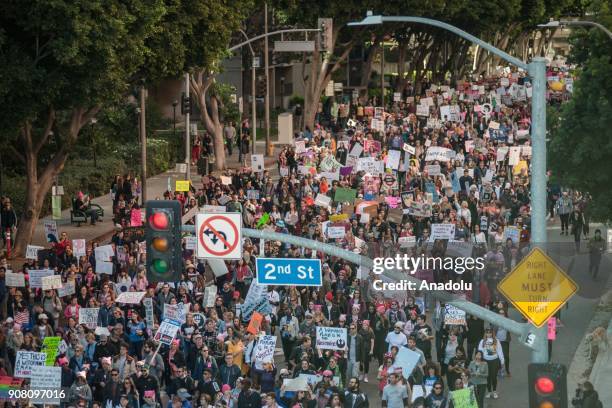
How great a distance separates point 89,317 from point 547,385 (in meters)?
13.1

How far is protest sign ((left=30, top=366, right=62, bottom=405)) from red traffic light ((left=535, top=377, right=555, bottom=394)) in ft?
33.7

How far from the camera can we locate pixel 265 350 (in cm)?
2214

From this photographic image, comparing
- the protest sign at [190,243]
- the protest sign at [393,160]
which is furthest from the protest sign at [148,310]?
the protest sign at [393,160]

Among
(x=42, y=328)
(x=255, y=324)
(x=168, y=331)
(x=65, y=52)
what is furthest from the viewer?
(x=65, y=52)

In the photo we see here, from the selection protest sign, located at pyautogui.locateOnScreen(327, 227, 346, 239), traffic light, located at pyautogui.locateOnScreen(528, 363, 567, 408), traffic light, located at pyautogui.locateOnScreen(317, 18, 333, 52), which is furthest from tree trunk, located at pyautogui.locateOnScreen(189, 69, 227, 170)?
traffic light, located at pyautogui.locateOnScreen(528, 363, 567, 408)

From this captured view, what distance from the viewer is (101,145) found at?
49.1 meters

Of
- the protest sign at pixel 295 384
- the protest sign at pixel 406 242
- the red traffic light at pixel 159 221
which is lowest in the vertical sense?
the protest sign at pixel 295 384

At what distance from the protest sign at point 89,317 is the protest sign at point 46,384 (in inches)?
109

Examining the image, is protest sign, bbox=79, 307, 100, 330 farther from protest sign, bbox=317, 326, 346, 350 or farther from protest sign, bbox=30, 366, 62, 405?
protest sign, bbox=317, 326, 346, 350

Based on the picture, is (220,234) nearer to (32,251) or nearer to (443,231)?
(32,251)

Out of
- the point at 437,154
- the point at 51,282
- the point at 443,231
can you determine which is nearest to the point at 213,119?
the point at 437,154

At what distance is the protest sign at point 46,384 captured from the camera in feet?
68.3

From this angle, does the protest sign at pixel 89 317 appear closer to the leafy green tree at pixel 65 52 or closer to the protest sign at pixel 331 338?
the protest sign at pixel 331 338

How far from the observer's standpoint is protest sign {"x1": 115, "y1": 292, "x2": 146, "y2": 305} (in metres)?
24.9
